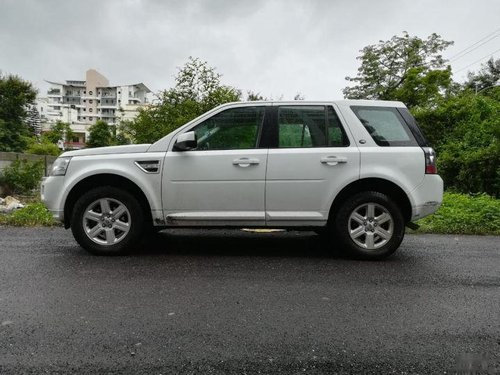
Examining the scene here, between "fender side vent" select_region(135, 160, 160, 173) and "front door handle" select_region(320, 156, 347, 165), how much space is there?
6.35ft

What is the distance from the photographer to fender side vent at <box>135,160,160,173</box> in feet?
17.2

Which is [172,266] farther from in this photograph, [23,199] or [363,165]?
[23,199]

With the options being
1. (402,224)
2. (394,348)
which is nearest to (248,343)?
(394,348)

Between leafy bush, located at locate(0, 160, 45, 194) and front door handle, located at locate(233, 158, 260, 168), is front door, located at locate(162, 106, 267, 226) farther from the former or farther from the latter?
leafy bush, located at locate(0, 160, 45, 194)

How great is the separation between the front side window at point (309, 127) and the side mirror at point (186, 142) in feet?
3.36

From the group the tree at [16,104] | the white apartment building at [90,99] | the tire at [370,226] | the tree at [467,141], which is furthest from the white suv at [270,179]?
the white apartment building at [90,99]

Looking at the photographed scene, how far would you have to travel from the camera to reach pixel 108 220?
5.28 metres

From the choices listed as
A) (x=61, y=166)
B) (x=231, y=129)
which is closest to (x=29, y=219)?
(x=61, y=166)

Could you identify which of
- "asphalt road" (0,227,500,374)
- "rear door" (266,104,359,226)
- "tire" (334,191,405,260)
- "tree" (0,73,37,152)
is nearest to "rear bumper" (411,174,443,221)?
"tire" (334,191,405,260)

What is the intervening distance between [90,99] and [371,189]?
132 metres

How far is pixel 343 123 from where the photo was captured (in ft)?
17.4

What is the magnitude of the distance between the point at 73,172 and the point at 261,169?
7.35 feet

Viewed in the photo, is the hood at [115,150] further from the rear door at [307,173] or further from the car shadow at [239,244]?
the rear door at [307,173]

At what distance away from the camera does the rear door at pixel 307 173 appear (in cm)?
513
